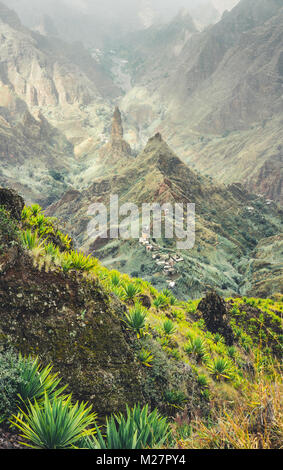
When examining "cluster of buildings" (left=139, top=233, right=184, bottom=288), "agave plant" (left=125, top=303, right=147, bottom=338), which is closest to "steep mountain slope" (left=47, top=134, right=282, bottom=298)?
"cluster of buildings" (left=139, top=233, right=184, bottom=288)

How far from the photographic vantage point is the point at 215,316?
1216 centimetres

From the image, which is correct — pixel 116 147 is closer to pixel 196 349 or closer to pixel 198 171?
pixel 198 171

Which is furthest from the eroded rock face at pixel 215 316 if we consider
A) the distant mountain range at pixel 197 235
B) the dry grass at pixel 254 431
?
the distant mountain range at pixel 197 235

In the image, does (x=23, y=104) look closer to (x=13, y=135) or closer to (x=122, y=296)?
(x=13, y=135)

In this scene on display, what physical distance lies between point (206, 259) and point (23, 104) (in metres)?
213

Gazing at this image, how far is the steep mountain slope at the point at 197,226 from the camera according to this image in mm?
35219

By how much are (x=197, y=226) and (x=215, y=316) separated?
1500 inches

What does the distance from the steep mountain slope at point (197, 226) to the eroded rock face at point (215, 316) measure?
17.6m

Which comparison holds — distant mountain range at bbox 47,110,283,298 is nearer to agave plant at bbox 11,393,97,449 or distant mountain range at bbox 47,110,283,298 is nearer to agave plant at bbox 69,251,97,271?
agave plant at bbox 69,251,97,271

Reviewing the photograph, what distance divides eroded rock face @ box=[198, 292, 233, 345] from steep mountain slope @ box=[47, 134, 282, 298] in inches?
692

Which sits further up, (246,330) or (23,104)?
(23,104)

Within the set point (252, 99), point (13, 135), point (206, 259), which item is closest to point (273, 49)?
point (252, 99)

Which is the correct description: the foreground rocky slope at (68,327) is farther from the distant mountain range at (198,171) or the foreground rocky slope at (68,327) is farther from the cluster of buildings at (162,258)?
the distant mountain range at (198,171)
